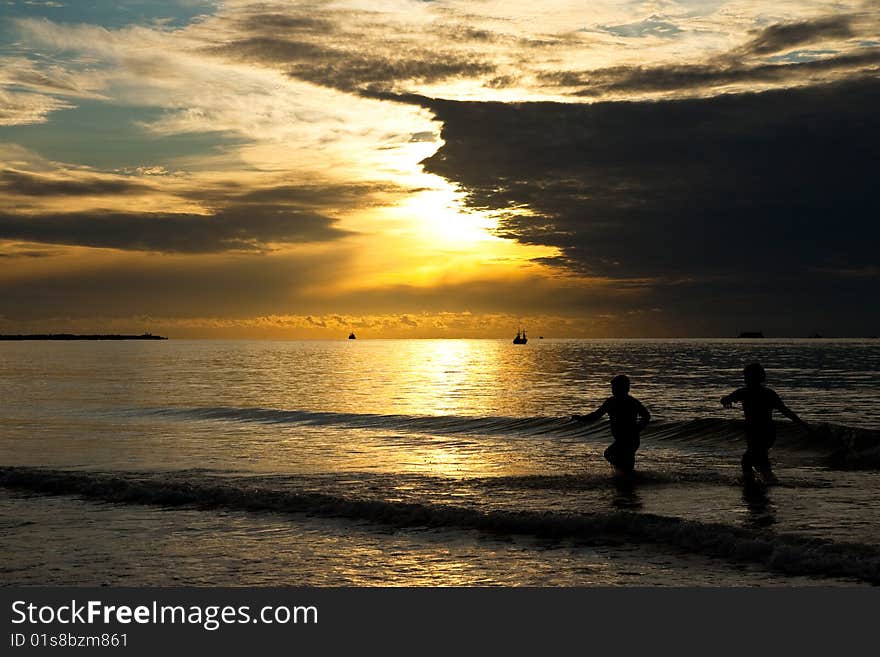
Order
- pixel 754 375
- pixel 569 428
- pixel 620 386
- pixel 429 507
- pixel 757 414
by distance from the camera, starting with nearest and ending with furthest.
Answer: pixel 429 507 → pixel 754 375 → pixel 757 414 → pixel 620 386 → pixel 569 428

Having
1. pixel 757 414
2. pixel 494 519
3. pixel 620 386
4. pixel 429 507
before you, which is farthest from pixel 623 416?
pixel 429 507

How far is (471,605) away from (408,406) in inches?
1297

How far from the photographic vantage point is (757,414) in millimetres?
15797

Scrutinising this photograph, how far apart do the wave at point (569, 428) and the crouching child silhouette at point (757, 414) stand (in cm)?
391

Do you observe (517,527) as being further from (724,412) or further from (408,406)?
(408,406)

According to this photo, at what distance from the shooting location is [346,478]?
1741 cm

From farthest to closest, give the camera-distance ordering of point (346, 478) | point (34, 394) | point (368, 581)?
point (34, 394) → point (346, 478) → point (368, 581)

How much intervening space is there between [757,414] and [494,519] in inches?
252

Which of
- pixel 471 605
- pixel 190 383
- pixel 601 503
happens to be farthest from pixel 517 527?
pixel 190 383

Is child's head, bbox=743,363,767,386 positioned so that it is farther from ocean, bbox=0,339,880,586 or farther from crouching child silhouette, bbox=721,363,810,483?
ocean, bbox=0,339,880,586

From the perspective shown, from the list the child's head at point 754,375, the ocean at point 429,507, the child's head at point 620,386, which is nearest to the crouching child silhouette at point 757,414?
the child's head at point 754,375

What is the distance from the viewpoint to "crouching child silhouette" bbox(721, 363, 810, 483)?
51.4ft

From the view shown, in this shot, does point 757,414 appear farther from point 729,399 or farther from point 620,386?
point 620,386

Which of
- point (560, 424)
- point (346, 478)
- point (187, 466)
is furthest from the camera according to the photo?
point (560, 424)
